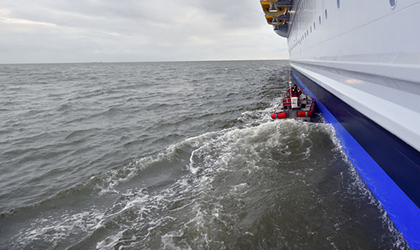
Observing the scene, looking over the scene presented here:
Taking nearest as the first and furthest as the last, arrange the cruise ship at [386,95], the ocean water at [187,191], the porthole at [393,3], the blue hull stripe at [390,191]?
the cruise ship at [386,95] < the porthole at [393,3] < the blue hull stripe at [390,191] < the ocean water at [187,191]

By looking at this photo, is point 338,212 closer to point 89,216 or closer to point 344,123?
point 344,123

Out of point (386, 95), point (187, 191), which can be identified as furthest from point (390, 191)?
point (187, 191)

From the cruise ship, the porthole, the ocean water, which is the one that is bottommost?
the ocean water

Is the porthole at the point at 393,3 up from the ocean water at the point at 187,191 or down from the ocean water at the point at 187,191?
up

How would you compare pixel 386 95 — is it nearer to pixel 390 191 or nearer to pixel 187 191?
pixel 390 191

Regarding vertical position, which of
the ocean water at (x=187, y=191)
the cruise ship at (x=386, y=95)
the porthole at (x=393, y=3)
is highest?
the porthole at (x=393, y=3)

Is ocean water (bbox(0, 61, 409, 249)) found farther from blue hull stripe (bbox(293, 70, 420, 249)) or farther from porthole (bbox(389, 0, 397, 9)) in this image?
porthole (bbox(389, 0, 397, 9))

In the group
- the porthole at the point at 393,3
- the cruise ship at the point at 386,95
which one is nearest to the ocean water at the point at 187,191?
the cruise ship at the point at 386,95

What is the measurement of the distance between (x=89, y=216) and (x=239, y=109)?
1027 cm

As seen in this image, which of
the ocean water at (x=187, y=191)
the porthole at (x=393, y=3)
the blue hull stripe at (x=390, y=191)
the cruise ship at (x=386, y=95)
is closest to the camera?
the cruise ship at (x=386, y=95)

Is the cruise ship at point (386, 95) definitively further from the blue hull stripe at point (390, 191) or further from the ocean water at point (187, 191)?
the ocean water at point (187, 191)

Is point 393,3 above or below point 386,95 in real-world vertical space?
above

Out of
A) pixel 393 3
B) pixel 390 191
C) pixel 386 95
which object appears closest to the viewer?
pixel 393 3

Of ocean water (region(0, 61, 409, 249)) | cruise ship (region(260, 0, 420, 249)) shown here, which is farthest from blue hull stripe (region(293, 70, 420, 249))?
ocean water (region(0, 61, 409, 249))
